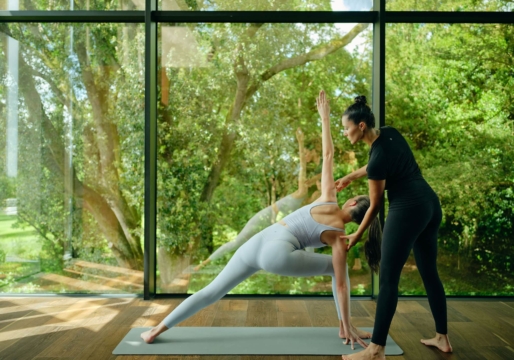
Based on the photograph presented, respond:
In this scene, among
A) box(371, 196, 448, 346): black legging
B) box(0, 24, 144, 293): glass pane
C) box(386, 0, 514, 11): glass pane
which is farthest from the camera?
box(0, 24, 144, 293): glass pane

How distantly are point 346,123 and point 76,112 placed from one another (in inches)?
93.7

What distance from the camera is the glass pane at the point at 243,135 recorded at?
4055 mm

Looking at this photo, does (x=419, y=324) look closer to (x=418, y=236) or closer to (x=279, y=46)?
(x=418, y=236)

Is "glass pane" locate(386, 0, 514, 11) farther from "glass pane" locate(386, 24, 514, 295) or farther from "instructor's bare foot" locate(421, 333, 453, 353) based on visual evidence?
"instructor's bare foot" locate(421, 333, 453, 353)

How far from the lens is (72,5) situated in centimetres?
410

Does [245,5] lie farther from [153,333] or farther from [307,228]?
[153,333]

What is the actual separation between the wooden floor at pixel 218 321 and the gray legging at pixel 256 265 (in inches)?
10.2

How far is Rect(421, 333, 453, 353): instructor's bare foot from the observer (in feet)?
9.11

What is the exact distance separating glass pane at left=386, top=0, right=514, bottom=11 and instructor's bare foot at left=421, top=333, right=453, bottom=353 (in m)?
2.43

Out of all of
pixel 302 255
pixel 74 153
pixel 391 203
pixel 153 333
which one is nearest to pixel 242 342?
pixel 153 333


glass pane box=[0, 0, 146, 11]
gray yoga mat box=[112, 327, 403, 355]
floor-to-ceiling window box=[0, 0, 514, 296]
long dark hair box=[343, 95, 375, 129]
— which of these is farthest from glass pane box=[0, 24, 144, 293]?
long dark hair box=[343, 95, 375, 129]

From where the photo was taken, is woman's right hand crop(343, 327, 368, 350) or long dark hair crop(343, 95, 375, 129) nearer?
long dark hair crop(343, 95, 375, 129)

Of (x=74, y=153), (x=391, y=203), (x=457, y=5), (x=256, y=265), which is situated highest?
(x=457, y=5)

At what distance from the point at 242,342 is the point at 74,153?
216 cm
